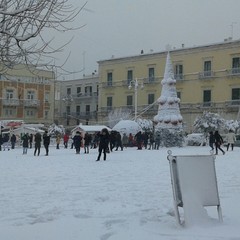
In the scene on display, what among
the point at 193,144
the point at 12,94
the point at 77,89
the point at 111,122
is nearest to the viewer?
the point at 193,144

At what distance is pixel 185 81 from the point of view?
2117 inches

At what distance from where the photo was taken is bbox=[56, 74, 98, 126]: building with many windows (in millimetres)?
67375

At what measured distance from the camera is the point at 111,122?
55938 mm

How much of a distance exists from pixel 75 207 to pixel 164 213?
60.9 inches

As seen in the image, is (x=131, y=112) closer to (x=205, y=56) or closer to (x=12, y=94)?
(x=205, y=56)

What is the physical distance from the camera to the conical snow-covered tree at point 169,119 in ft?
119

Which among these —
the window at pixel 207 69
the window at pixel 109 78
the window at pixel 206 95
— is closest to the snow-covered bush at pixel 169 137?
the window at pixel 206 95

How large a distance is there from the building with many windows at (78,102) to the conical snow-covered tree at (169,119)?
28998 millimetres

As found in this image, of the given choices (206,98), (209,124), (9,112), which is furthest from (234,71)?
(9,112)

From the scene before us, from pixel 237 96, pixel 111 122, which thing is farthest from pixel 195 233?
pixel 111 122

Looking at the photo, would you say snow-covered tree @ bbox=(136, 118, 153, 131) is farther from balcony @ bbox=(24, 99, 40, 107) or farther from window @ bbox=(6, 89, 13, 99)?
window @ bbox=(6, 89, 13, 99)

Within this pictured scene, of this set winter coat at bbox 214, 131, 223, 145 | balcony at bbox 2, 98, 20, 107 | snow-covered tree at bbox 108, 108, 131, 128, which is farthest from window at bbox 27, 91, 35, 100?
winter coat at bbox 214, 131, 223, 145

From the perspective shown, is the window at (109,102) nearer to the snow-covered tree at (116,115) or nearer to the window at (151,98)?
the snow-covered tree at (116,115)

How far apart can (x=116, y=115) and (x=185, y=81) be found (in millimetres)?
8908
